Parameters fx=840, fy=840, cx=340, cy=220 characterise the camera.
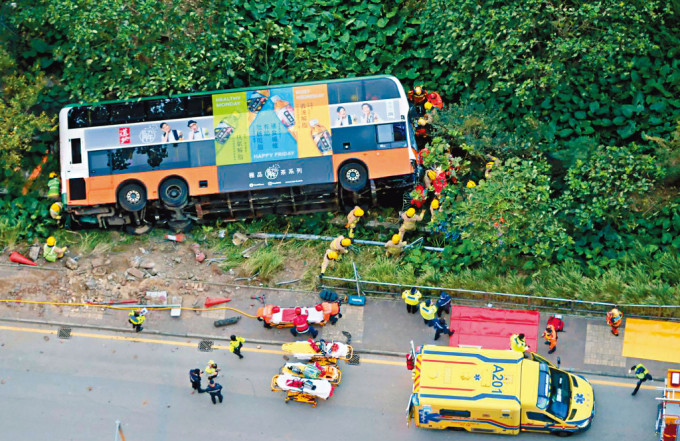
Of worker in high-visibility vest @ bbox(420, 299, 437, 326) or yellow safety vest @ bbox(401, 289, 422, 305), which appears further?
yellow safety vest @ bbox(401, 289, 422, 305)

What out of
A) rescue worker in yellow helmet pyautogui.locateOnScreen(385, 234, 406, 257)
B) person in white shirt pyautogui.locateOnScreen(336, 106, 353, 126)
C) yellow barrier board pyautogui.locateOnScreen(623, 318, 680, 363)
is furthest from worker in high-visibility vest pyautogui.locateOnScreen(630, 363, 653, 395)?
person in white shirt pyautogui.locateOnScreen(336, 106, 353, 126)

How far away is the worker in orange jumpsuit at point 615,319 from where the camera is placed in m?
22.7

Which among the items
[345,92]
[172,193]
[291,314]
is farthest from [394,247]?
[172,193]

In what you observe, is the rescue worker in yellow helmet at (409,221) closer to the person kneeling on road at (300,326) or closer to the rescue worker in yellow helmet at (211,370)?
the person kneeling on road at (300,326)

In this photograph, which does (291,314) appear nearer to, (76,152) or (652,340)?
(76,152)

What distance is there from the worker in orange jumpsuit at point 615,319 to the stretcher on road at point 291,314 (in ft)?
24.5

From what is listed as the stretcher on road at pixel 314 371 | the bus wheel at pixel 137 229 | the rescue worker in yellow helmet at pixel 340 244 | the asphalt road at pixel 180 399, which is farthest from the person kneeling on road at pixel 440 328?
the bus wheel at pixel 137 229

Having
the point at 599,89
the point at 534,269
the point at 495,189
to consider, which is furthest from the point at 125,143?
the point at 599,89

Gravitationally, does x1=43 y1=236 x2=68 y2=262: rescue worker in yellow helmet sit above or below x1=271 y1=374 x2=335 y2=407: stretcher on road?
above

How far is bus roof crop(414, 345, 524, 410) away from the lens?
69.3ft

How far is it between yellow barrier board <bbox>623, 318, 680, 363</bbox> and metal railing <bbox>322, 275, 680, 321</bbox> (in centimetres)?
23

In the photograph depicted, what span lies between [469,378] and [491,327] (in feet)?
8.65

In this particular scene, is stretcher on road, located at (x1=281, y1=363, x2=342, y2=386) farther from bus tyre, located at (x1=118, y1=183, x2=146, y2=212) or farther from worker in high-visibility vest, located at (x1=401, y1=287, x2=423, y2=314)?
bus tyre, located at (x1=118, y1=183, x2=146, y2=212)

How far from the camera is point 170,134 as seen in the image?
25828 millimetres
